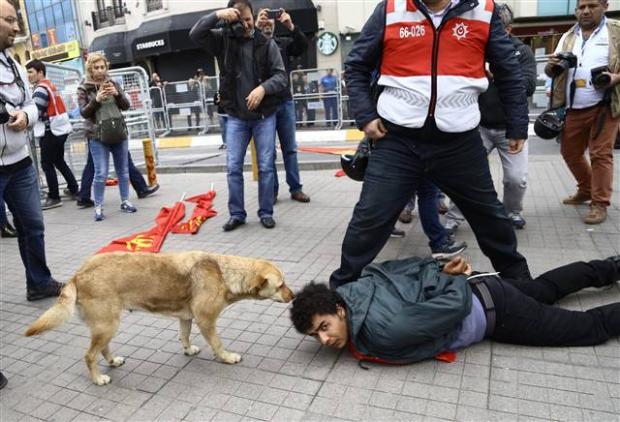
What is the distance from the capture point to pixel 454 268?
2.95 metres

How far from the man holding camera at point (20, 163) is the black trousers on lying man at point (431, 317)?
7.93 ft

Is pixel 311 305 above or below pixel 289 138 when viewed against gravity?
below

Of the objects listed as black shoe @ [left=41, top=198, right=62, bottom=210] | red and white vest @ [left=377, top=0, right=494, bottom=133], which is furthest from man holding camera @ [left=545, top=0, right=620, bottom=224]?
black shoe @ [left=41, top=198, right=62, bottom=210]

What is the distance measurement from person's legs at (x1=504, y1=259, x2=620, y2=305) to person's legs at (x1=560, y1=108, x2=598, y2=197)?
2.15 metres

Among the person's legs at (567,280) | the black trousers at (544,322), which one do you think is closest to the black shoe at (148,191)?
the person's legs at (567,280)

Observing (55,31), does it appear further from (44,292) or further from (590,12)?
(590,12)

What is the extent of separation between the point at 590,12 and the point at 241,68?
3.41m

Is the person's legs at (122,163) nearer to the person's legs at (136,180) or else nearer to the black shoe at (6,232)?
the person's legs at (136,180)

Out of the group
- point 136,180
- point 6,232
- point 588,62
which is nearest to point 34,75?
point 136,180

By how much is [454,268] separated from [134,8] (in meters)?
27.3

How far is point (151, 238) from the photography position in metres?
5.43

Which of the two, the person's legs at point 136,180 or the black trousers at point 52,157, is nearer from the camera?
the black trousers at point 52,157

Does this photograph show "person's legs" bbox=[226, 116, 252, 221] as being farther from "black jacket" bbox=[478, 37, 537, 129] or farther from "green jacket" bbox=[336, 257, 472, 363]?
"green jacket" bbox=[336, 257, 472, 363]

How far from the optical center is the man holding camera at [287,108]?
585cm
